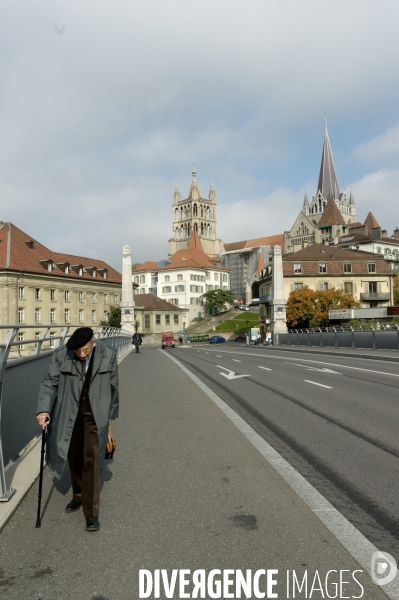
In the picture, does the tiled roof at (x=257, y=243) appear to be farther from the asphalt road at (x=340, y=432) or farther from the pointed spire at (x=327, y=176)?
the asphalt road at (x=340, y=432)

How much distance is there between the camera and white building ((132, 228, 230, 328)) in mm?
136375

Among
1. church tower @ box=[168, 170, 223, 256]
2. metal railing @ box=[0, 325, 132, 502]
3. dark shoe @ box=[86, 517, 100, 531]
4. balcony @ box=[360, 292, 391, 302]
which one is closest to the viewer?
dark shoe @ box=[86, 517, 100, 531]

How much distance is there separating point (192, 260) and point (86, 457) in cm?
14083

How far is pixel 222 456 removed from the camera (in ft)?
22.9

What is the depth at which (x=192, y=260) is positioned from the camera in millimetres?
145125

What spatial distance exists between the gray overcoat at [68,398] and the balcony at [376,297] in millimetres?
83926

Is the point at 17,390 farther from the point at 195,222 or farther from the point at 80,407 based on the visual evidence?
the point at 195,222

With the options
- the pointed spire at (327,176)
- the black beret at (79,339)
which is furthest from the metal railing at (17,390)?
the pointed spire at (327,176)

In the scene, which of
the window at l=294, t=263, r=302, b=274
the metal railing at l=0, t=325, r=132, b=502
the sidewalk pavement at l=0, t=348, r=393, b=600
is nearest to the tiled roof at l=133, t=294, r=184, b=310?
the window at l=294, t=263, r=302, b=274

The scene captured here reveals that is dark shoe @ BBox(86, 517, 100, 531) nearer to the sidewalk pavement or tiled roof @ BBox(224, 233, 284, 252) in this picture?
the sidewalk pavement

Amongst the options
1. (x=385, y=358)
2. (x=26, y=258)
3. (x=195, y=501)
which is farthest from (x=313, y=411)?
(x=26, y=258)

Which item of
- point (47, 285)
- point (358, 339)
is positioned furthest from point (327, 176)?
point (358, 339)

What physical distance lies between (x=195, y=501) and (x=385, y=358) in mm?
21786

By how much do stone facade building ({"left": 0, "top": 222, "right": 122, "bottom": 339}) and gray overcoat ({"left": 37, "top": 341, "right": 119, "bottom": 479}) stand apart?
61.1 meters
